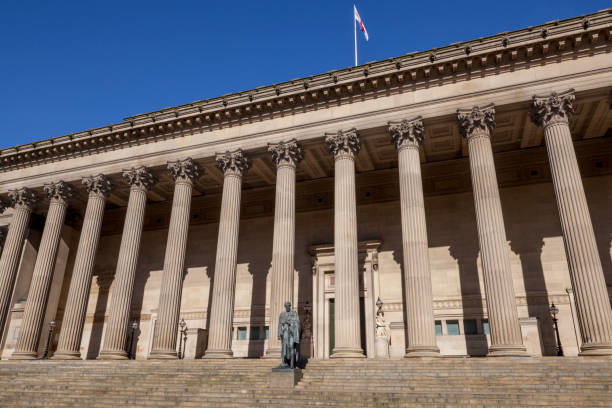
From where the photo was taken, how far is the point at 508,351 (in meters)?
17.6

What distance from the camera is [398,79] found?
2317 cm

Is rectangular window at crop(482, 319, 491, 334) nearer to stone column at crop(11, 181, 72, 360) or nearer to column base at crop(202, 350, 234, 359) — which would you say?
column base at crop(202, 350, 234, 359)

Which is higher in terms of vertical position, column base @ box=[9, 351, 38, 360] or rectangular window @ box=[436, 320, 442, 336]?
rectangular window @ box=[436, 320, 442, 336]


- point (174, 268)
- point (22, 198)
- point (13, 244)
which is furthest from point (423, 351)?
point (22, 198)

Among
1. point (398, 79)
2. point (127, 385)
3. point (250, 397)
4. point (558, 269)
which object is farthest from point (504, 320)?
point (127, 385)

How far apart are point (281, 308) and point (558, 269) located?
1568 centimetres

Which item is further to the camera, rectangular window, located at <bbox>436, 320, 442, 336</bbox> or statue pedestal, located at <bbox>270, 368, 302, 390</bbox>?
rectangular window, located at <bbox>436, 320, 442, 336</bbox>

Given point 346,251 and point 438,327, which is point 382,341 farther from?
point 346,251

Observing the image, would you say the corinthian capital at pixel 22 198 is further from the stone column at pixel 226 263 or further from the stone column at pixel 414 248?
the stone column at pixel 414 248

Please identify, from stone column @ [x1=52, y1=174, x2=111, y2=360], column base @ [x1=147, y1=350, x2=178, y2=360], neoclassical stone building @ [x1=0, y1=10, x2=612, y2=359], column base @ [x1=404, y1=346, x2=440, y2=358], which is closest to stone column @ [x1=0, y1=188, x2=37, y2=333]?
neoclassical stone building @ [x1=0, y1=10, x2=612, y2=359]

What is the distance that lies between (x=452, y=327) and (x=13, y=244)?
2801cm

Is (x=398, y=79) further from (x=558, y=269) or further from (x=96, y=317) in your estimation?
(x=96, y=317)

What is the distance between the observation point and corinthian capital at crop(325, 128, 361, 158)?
23641 millimetres

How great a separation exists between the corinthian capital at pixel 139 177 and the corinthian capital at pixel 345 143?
11788 mm
